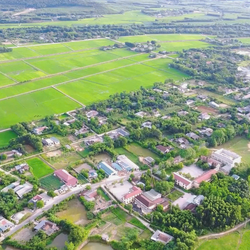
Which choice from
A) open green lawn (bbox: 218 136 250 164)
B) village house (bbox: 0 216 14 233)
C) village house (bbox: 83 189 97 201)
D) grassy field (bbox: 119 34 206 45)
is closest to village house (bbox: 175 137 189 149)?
open green lawn (bbox: 218 136 250 164)

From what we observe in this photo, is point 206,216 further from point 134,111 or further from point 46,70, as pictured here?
point 46,70

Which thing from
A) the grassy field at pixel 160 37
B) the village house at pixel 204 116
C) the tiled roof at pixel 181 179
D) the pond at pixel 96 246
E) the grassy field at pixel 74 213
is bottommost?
the pond at pixel 96 246

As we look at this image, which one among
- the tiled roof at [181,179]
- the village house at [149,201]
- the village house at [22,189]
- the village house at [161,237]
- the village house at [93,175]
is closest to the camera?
the village house at [161,237]

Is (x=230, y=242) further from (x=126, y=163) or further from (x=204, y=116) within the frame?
(x=204, y=116)

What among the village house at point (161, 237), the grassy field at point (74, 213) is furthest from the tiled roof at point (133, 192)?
the village house at point (161, 237)

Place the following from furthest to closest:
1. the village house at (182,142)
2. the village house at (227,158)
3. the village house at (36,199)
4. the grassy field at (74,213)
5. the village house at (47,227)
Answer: the village house at (182,142)
the village house at (227,158)
the village house at (36,199)
the grassy field at (74,213)
the village house at (47,227)

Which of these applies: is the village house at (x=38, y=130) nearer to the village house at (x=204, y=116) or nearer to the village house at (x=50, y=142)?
the village house at (x=50, y=142)
